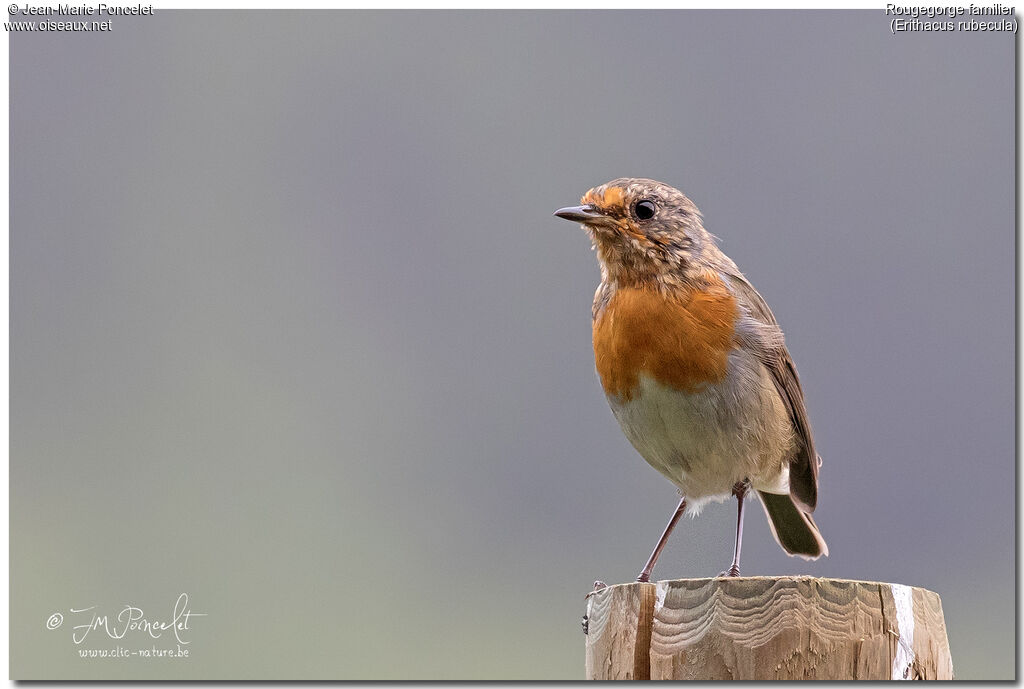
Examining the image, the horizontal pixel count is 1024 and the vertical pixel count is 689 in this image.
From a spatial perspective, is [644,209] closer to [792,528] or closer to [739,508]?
[739,508]

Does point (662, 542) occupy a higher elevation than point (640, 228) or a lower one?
lower

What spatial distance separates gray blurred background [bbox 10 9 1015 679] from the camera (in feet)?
44.5

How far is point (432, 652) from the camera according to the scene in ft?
53.1

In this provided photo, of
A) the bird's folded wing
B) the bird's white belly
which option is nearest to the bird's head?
the bird's folded wing

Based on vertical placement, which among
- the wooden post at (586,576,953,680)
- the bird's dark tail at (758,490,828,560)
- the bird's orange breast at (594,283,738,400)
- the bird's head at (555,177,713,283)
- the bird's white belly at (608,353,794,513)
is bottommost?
the wooden post at (586,576,953,680)

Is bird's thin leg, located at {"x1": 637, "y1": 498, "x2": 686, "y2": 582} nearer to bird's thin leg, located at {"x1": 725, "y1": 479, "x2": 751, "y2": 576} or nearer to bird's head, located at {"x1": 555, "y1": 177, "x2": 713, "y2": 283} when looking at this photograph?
bird's thin leg, located at {"x1": 725, "y1": 479, "x2": 751, "y2": 576}

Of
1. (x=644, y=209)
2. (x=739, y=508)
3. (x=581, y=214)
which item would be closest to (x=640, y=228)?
(x=644, y=209)

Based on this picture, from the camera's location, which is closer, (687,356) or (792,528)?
(687,356)

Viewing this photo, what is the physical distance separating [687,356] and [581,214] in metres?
0.84

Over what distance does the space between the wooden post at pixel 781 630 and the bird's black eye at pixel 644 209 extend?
2244 millimetres

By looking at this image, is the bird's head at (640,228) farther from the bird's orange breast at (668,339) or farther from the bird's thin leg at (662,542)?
the bird's thin leg at (662,542)

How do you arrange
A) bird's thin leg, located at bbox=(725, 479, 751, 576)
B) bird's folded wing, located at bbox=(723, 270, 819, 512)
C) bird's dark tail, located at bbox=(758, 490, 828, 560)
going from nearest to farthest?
bird's folded wing, located at bbox=(723, 270, 819, 512)
bird's thin leg, located at bbox=(725, 479, 751, 576)
bird's dark tail, located at bbox=(758, 490, 828, 560)

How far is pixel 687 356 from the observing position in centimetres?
622

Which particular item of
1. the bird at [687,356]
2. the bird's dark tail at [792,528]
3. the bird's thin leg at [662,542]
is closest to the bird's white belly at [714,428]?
the bird at [687,356]
